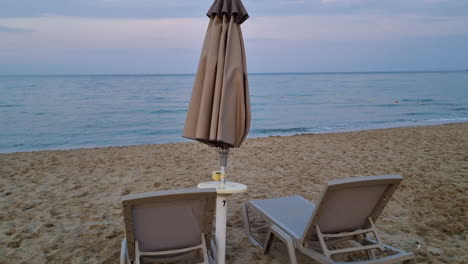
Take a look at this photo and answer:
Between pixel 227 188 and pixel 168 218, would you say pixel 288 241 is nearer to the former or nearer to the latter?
pixel 227 188

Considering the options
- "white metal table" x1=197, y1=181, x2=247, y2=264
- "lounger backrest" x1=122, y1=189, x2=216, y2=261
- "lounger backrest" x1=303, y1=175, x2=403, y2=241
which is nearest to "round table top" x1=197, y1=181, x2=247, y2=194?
"white metal table" x1=197, y1=181, x2=247, y2=264

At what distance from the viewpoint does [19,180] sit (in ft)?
19.9

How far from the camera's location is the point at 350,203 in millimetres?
2689

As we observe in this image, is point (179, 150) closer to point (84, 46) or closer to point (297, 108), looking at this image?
point (297, 108)

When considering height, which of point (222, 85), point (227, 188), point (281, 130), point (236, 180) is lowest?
point (281, 130)

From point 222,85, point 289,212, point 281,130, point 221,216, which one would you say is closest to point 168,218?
point 221,216

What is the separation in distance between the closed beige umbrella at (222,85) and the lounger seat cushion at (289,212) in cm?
82

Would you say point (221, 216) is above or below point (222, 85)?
below

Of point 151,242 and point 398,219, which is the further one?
point 398,219

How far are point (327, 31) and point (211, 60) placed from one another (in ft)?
88.6

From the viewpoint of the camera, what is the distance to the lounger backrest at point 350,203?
254 cm

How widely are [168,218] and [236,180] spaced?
3.92 m

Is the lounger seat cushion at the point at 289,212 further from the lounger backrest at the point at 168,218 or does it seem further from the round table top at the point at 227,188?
the lounger backrest at the point at 168,218

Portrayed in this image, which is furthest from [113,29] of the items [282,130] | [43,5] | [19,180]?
[19,180]
